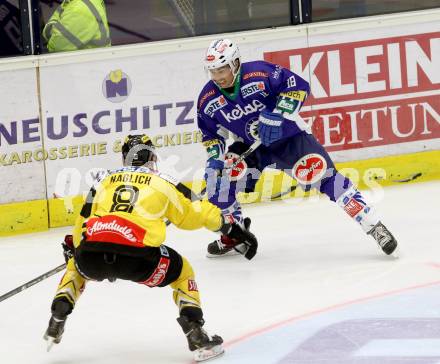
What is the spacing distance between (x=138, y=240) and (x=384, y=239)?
1.86 meters

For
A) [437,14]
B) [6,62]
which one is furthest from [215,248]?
[437,14]

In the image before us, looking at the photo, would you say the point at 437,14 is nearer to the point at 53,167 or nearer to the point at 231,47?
the point at 231,47

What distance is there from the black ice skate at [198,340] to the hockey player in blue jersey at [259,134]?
165 centimetres

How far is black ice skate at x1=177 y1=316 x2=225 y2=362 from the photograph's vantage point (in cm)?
404

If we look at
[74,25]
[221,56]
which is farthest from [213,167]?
[74,25]

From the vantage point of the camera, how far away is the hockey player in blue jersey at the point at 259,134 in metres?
5.48

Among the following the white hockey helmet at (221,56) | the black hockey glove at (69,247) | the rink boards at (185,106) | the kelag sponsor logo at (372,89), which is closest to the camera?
the black hockey glove at (69,247)

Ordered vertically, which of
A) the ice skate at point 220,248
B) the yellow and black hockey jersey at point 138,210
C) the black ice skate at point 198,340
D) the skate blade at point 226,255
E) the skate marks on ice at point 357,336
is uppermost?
the yellow and black hockey jersey at point 138,210

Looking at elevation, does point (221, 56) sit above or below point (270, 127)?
above

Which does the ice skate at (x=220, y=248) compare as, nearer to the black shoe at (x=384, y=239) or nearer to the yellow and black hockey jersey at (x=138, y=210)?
the black shoe at (x=384, y=239)

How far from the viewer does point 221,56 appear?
213 inches

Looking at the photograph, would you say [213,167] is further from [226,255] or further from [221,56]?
[221,56]

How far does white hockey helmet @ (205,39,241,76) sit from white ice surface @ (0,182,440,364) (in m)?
1.08

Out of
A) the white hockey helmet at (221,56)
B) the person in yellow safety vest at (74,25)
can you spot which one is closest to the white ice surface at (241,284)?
the white hockey helmet at (221,56)
